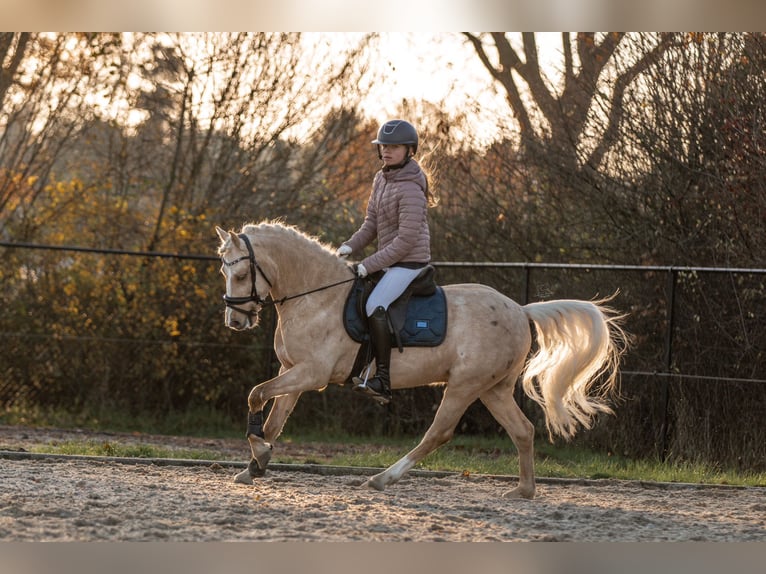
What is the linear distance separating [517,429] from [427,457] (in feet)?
8.60

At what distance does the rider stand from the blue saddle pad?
3.6 inches

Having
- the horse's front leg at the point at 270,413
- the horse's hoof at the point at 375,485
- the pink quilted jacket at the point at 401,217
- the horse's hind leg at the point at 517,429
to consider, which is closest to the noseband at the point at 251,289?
the horse's front leg at the point at 270,413

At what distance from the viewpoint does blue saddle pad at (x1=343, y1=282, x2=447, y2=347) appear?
8.15 metres

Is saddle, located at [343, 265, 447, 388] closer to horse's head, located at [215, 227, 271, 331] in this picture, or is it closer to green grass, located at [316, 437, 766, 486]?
horse's head, located at [215, 227, 271, 331]

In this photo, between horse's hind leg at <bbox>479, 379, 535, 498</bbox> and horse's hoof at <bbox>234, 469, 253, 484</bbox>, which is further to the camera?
horse's hind leg at <bbox>479, 379, 535, 498</bbox>

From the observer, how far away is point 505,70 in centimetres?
1528

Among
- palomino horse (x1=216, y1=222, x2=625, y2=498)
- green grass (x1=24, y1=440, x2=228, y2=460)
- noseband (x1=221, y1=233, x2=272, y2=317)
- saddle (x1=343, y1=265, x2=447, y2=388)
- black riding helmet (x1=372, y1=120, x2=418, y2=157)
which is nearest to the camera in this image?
noseband (x1=221, y1=233, x2=272, y2=317)

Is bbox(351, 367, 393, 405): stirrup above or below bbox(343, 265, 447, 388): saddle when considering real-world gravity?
below

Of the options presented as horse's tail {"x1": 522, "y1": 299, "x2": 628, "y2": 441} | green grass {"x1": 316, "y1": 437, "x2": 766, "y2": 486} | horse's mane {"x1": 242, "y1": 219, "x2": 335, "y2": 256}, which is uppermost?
horse's mane {"x1": 242, "y1": 219, "x2": 335, "y2": 256}

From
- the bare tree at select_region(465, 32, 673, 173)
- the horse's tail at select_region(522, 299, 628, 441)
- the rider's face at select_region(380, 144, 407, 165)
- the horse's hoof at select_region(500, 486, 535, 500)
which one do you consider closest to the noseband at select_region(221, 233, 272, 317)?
the rider's face at select_region(380, 144, 407, 165)

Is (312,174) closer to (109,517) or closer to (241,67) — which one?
(241,67)

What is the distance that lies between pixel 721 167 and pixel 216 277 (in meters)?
6.25

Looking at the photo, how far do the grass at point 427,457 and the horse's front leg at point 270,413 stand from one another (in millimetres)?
1704
